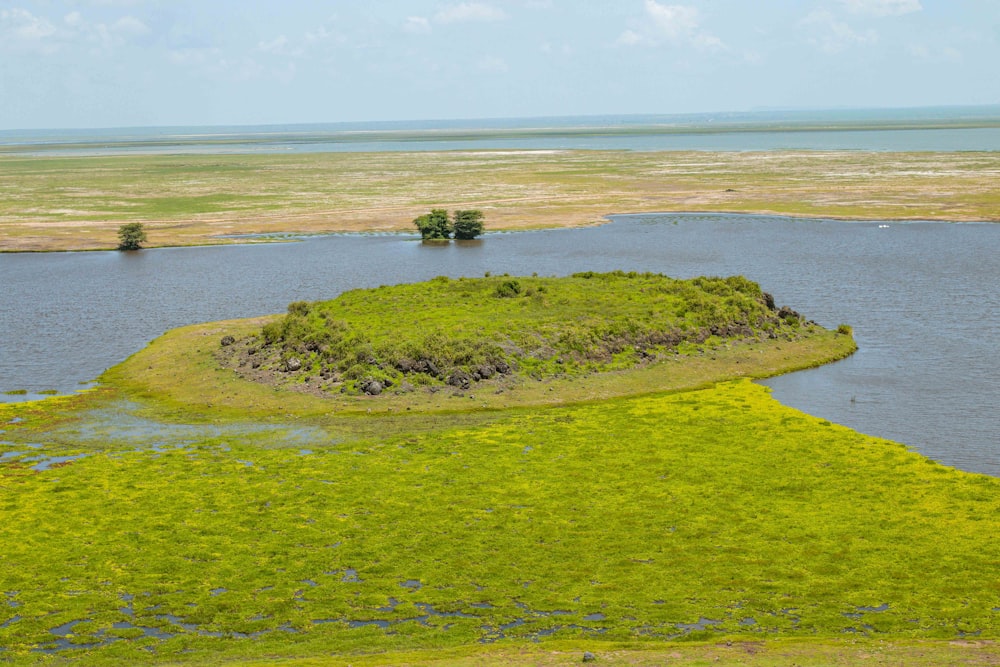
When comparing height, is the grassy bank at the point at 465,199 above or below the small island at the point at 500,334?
above

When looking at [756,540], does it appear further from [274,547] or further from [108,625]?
[108,625]

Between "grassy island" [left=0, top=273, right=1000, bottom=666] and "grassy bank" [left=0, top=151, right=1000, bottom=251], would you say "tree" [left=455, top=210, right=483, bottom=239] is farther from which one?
"grassy island" [left=0, top=273, right=1000, bottom=666]

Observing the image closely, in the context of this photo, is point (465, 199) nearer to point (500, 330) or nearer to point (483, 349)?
point (500, 330)

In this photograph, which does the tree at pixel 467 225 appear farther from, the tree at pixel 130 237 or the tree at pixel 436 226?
the tree at pixel 130 237

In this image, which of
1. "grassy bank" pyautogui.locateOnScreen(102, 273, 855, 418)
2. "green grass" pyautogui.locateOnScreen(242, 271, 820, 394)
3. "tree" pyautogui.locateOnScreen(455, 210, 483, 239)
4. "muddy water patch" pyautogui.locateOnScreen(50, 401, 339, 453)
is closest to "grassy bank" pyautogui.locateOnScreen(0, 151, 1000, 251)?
"tree" pyautogui.locateOnScreen(455, 210, 483, 239)

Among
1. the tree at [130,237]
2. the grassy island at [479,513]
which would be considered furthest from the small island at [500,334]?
the tree at [130,237]

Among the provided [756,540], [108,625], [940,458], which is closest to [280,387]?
[108,625]

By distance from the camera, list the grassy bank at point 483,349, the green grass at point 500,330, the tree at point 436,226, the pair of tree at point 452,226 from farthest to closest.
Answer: the tree at point 436,226
the pair of tree at point 452,226
the green grass at point 500,330
the grassy bank at point 483,349
